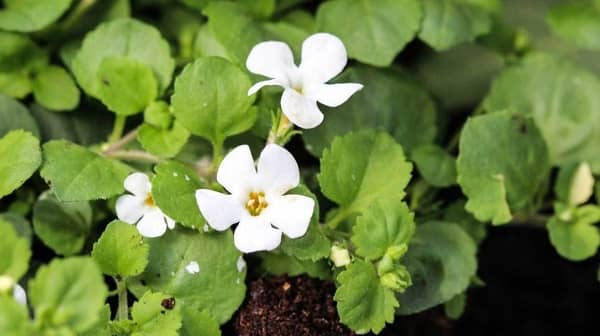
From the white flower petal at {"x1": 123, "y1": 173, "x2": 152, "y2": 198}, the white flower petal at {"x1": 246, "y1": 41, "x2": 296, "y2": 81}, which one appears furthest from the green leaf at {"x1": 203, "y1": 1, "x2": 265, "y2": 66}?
the white flower petal at {"x1": 123, "y1": 173, "x2": 152, "y2": 198}

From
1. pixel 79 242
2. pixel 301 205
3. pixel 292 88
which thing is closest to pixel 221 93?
pixel 292 88

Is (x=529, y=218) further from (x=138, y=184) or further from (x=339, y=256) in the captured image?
(x=138, y=184)

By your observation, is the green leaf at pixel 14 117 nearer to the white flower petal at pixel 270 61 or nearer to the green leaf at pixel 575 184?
the white flower petal at pixel 270 61

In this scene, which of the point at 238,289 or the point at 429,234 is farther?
the point at 429,234

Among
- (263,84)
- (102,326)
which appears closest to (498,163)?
(263,84)

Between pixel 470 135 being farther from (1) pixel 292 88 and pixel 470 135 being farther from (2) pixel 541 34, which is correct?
(2) pixel 541 34

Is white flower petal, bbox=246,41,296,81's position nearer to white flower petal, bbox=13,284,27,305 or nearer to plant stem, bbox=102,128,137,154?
plant stem, bbox=102,128,137,154
